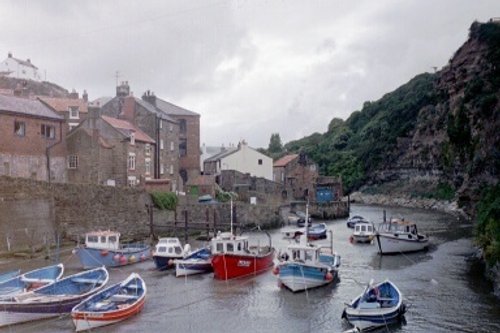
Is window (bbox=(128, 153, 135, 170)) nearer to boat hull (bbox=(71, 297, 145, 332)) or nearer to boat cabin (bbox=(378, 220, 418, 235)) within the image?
boat cabin (bbox=(378, 220, 418, 235))

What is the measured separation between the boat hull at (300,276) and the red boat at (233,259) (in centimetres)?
421

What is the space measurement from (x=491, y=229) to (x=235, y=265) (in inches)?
559

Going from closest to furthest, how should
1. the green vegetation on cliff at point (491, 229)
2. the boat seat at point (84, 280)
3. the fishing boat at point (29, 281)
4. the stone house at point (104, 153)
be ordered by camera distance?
the fishing boat at point (29, 281) → the boat seat at point (84, 280) → the green vegetation on cliff at point (491, 229) → the stone house at point (104, 153)

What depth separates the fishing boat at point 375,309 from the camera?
78.1 feet

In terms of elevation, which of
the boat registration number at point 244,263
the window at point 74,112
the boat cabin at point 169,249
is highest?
Answer: the window at point 74,112

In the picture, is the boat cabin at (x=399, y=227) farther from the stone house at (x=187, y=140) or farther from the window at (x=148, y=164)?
the stone house at (x=187, y=140)

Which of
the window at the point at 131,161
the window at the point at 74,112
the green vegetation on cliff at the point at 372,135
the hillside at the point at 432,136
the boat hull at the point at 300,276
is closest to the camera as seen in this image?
the boat hull at the point at 300,276

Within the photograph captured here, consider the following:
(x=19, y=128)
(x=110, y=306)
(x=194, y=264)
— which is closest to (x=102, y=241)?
(x=194, y=264)

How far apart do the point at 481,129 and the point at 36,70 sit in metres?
106

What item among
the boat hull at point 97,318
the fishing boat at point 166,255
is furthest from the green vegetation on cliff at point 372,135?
the boat hull at point 97,318

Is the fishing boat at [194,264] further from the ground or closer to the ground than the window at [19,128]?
closer to the ground

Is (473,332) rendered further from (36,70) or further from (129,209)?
(36,70)

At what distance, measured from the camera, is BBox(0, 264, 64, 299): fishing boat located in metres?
27.3

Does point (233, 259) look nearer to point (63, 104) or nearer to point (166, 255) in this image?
point (166, 255)
